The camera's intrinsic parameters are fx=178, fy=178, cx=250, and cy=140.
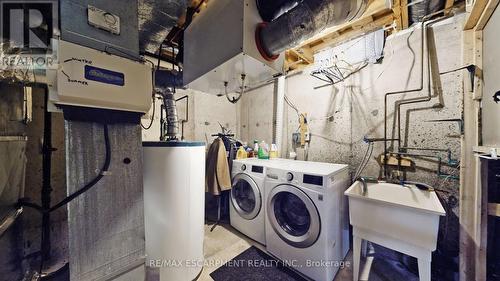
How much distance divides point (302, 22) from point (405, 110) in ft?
5.06

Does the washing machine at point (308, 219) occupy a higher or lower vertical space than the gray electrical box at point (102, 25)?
lower

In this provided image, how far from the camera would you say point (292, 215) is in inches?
71.9

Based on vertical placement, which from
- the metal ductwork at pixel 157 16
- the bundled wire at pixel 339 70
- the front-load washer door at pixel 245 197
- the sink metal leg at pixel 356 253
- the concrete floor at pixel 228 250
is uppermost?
the metal ductwork at pixel 157 16

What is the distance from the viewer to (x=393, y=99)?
6.04 ft

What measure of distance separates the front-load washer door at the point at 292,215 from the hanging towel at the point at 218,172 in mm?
725

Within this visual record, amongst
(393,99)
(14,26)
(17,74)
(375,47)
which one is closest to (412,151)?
(393,99)

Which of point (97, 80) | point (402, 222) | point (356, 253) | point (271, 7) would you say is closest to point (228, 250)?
point (356, 253)

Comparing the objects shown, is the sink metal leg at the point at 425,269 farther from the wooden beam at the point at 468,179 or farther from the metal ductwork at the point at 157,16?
the metal ductwork at the point at 157,16

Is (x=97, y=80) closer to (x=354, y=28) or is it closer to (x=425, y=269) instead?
(x=425, y=269)

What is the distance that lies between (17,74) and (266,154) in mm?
2420

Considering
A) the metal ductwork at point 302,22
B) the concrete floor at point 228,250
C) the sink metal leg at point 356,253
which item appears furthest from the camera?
the concrete floor at point 228,250

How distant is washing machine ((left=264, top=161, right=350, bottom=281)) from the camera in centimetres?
147

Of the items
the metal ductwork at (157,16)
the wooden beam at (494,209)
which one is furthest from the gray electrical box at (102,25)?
the wooden beam at (494,209)

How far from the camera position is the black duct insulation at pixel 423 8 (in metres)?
1.55
